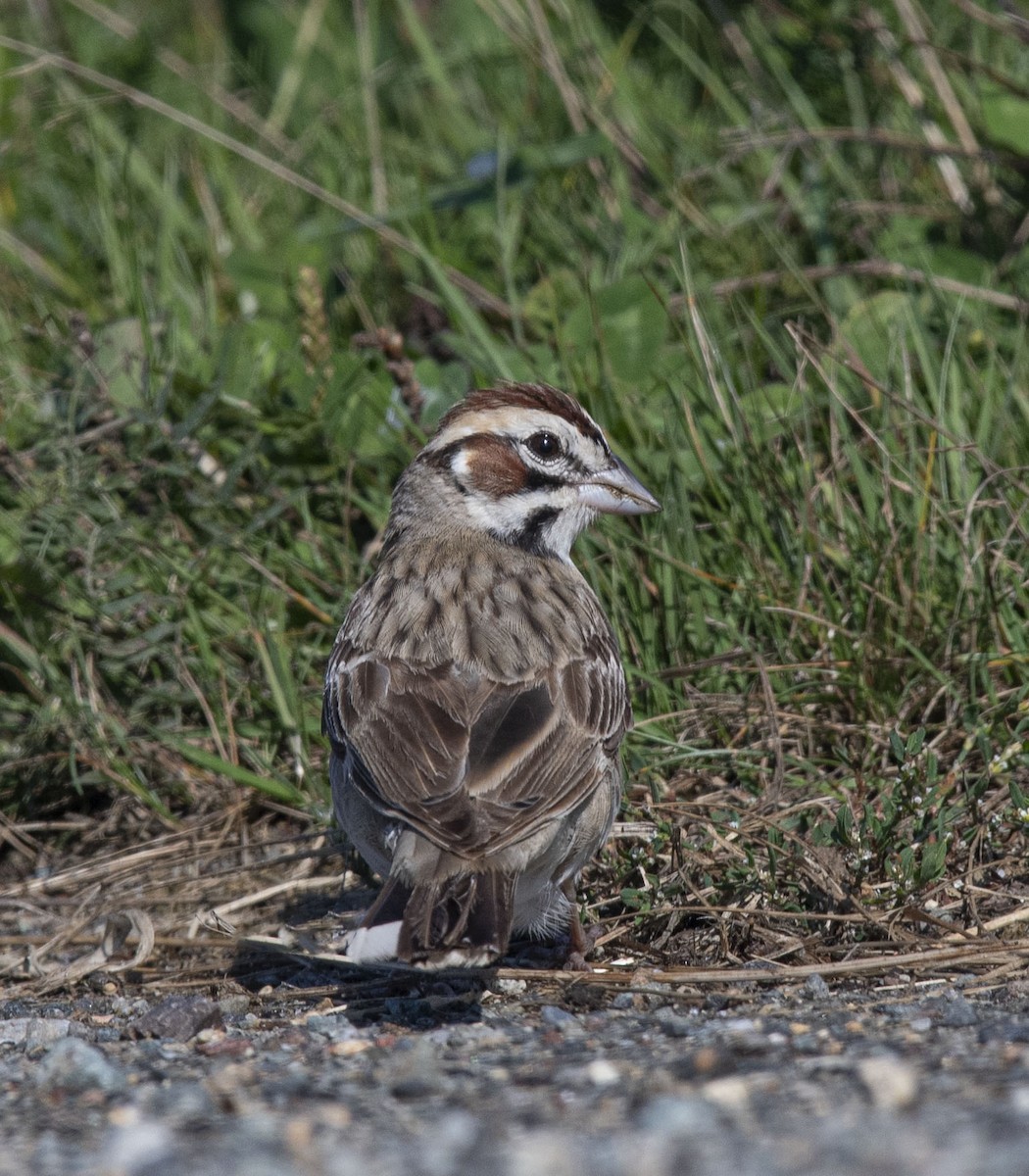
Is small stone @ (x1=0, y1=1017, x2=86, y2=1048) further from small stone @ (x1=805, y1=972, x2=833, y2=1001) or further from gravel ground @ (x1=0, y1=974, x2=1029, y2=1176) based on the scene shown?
small stone @ (x1=805, y1=972, x2=833, y2=1001)

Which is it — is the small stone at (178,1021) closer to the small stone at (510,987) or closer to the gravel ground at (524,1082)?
the gravel ground at (524,1082)

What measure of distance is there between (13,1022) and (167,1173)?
1467 mm

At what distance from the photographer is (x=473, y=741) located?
3740mm

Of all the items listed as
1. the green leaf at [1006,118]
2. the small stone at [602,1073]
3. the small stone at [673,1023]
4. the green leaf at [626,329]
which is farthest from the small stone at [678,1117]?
the green leaf at [1006,118]

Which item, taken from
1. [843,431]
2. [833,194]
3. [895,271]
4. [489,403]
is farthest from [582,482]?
[833,194]

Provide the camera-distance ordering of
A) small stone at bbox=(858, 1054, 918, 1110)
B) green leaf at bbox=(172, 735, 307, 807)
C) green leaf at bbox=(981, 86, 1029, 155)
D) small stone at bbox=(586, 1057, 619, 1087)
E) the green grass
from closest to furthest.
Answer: small stone at bbox=(858, 1054, 918, 1110), small stone at bbox=(586, 1057, 619, 1087), the green grass, green leaf at bbox=(172, 735, 307, 807), green leaf at bbox=(981, 86, 1029, 155)

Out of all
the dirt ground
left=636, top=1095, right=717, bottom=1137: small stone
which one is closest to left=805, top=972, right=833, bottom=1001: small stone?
the dirt ground

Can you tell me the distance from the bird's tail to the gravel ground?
19 cm

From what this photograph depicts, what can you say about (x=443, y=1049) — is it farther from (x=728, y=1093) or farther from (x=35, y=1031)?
(x=35, y=1031)

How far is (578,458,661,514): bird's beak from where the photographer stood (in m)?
4.62

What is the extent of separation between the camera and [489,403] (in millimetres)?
4656

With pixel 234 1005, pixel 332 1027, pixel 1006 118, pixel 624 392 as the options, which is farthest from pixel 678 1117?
pixel 1006 118

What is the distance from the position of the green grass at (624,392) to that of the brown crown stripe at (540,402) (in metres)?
0.48

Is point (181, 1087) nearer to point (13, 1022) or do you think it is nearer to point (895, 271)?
point (13, 1022)
